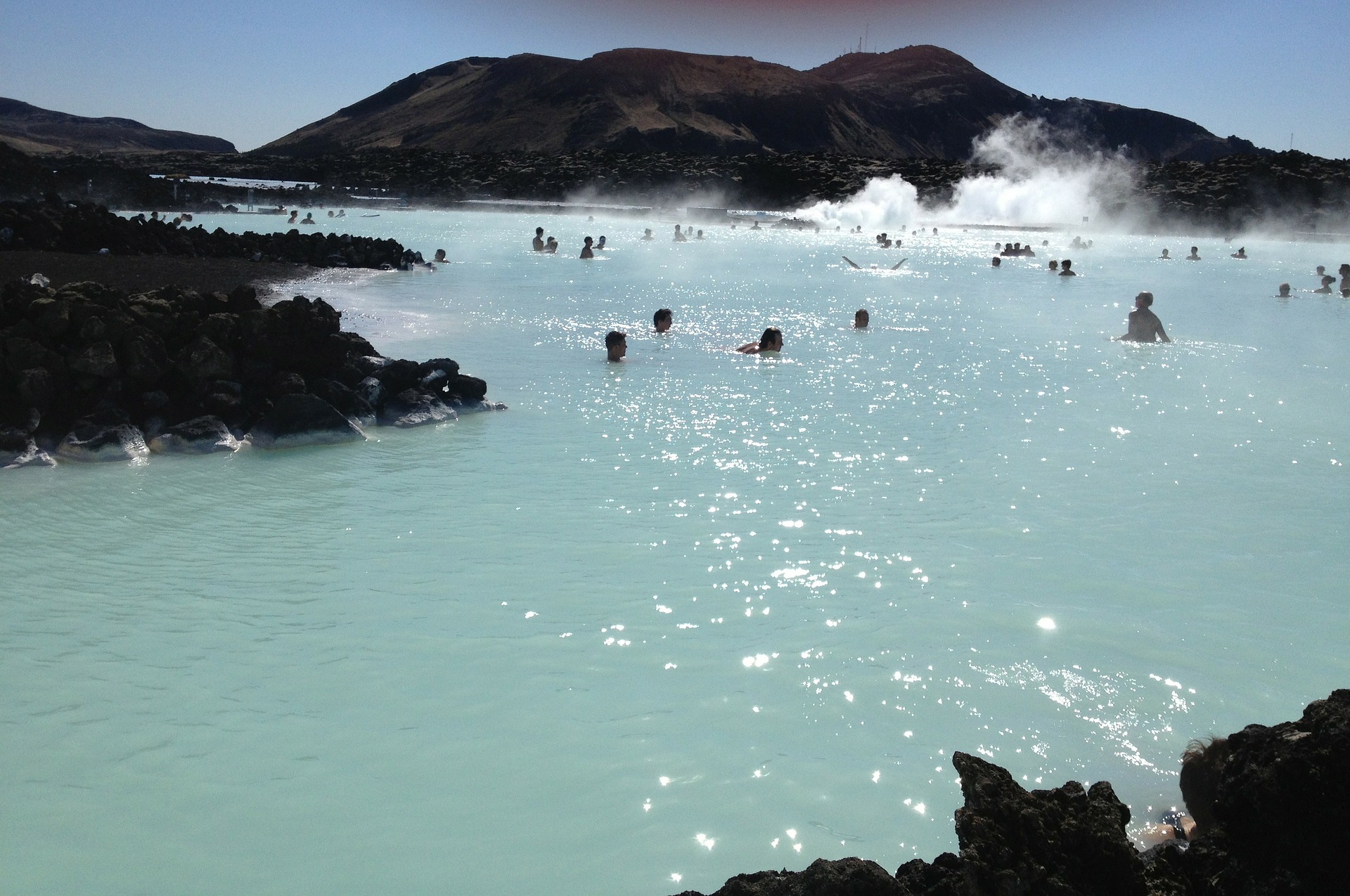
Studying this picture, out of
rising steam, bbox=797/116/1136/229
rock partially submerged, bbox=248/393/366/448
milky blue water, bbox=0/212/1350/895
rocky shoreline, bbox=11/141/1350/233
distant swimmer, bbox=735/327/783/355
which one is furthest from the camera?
rising steam, bbox=797/116/1136/229

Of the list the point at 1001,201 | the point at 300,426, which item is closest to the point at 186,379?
the point at 300,426

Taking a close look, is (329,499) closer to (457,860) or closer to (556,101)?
(457,860)

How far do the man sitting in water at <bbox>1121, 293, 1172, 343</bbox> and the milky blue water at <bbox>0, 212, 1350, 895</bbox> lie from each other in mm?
4104

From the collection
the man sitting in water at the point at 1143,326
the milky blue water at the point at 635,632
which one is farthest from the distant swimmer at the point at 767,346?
the man sitting in water at the point at 1143,326

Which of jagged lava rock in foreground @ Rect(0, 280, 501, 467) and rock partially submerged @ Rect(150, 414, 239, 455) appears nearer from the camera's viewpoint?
jagged lava rock in foreground @ Rect(0, 280, 501, 467)

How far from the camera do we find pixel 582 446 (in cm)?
846

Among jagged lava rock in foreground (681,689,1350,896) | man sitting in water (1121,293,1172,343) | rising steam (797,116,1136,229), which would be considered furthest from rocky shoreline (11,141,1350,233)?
jagged lava rock in foreground (681,689,1350,896)

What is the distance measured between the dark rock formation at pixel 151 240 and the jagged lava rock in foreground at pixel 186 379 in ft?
30.8

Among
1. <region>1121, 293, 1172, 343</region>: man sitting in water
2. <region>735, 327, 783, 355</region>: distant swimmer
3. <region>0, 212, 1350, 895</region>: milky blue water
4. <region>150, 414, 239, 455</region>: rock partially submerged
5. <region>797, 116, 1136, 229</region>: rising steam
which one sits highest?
<region>797, 116, 1136, 229</region>: rising steam

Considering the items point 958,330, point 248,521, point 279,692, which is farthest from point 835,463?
point 958,330

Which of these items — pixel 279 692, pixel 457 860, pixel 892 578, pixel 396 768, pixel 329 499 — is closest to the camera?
pixel 457 860

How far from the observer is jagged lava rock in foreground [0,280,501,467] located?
7734 millimetres

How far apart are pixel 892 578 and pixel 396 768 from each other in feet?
9.70

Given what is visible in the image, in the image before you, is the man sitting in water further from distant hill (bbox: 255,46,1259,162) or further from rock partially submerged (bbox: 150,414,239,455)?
distant hill (bbox: 255,46,1259,162)
